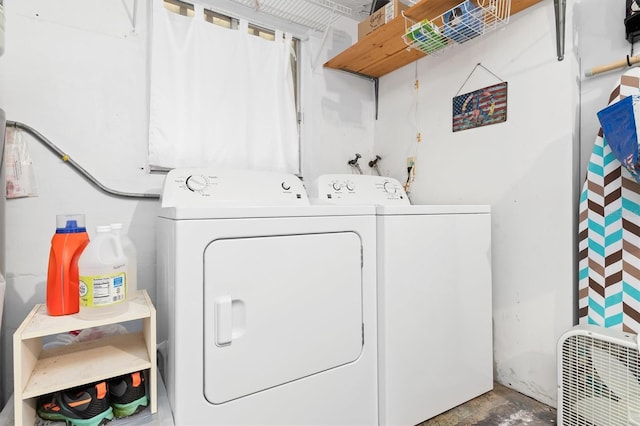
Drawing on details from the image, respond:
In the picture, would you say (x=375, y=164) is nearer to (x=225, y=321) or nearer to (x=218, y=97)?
(x=218, y=97)

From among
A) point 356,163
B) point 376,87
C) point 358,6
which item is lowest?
point 356,163

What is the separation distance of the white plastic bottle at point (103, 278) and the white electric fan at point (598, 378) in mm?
1734

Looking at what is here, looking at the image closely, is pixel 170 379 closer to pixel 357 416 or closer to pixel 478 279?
pixel 357 416

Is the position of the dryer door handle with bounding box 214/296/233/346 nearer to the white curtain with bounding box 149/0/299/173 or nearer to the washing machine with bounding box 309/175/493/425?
the washing machine with bounding box 309/175/493/425

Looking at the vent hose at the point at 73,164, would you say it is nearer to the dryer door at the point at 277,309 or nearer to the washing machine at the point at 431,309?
the dryer door at the point at 277,309

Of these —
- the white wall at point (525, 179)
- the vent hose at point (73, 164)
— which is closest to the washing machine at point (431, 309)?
the white wall at point (525, 179)

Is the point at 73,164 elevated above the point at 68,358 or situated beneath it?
elevated above

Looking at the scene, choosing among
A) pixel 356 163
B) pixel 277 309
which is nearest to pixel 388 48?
→ pixel 356 163

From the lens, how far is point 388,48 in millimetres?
2162

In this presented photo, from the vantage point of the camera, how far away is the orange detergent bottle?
3.78 ft

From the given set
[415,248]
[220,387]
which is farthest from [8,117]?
[415,248]

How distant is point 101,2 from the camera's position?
172 centimetres

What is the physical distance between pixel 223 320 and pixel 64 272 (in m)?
0.58

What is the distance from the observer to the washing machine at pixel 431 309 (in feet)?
4.75
